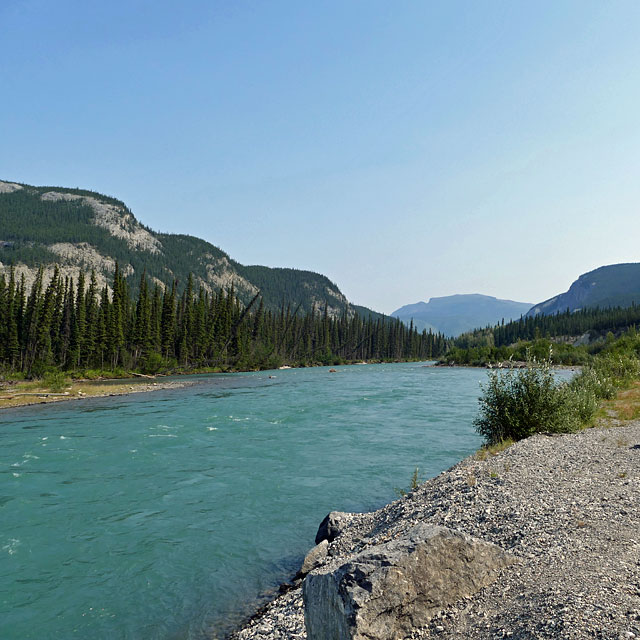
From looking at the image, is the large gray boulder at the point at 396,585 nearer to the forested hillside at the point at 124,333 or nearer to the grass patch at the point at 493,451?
the grass patch at the point at 493,451

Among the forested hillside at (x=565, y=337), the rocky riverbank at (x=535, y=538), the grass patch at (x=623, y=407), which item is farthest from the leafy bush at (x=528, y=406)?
the forested hillside at (x=565, y=337)

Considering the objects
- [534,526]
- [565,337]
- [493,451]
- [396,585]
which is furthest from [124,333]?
[565,337]

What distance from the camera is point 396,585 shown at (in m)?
5.04

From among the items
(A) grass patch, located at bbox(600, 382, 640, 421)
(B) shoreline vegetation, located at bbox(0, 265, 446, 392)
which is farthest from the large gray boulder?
(B) shoreline vegetation, located at bbox(0, 265, 446, 392)

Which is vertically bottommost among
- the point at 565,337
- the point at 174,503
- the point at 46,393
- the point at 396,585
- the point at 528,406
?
the point at 46,393

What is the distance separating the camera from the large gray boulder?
15.8 feet

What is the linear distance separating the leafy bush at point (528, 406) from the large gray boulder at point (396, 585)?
13.4 meters

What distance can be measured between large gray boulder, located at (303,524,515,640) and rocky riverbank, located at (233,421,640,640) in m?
0.15

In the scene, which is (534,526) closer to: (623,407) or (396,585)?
(396,585)

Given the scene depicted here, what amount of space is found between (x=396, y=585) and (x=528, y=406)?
50.7ft

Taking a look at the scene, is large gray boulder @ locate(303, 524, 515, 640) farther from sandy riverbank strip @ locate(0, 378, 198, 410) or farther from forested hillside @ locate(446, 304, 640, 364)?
forested hillside @ locate(446, 304, 640, 364)

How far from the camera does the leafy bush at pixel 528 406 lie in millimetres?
17953

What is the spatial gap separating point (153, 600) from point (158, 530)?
3305 mm

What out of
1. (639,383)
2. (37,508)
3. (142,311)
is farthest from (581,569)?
(142,311)
